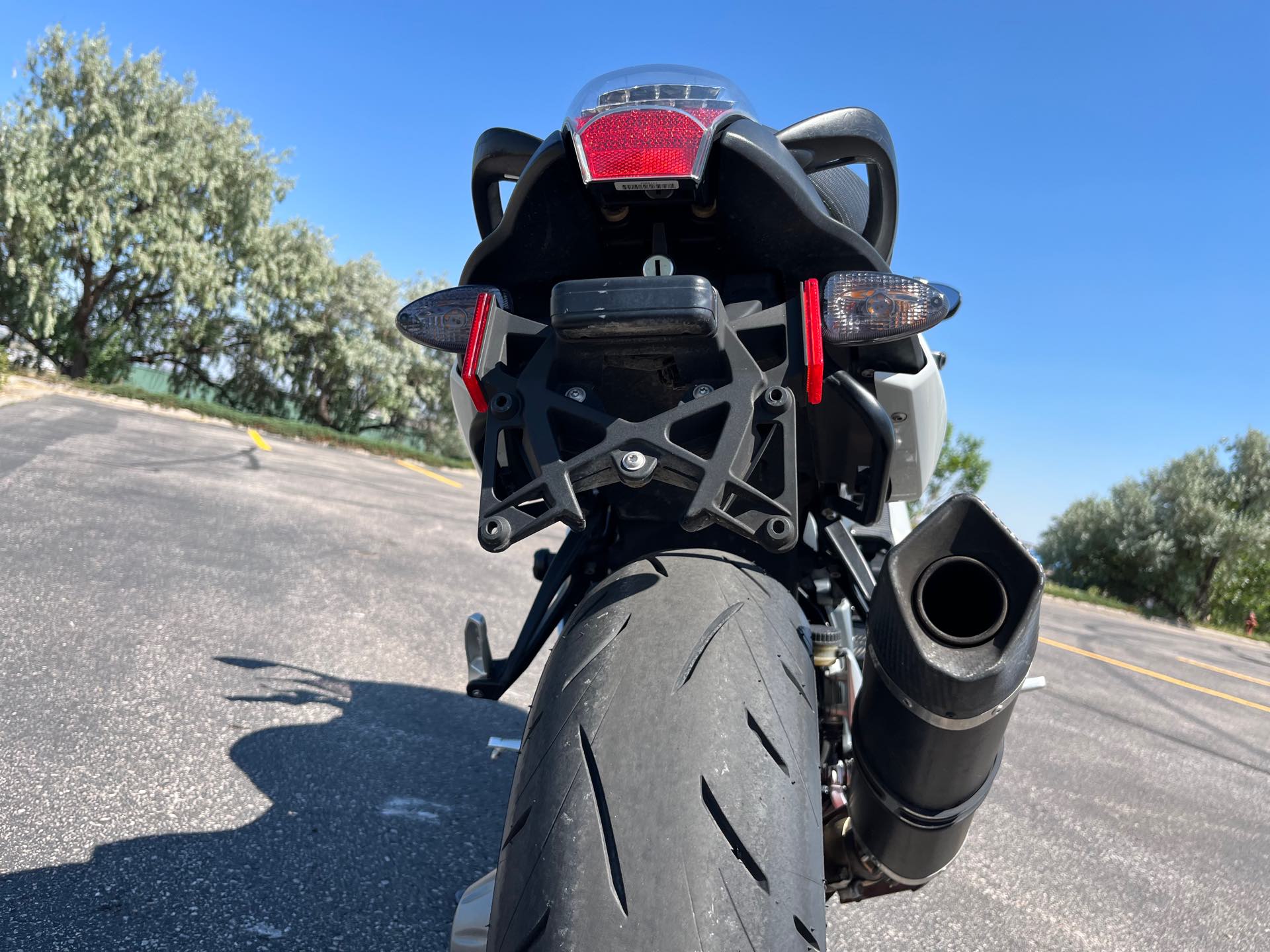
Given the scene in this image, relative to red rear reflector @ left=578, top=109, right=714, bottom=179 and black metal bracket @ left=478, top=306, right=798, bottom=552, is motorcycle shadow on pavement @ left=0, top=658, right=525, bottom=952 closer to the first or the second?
black metal bracket @ left=478, top=306, right=798, bottom=552

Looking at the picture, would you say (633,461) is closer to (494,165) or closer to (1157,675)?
(494,165)

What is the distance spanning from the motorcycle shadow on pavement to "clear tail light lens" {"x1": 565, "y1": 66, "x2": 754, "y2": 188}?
1656 mm

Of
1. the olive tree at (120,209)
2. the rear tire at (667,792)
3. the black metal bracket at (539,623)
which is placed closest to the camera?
the rear tire at (667,792)

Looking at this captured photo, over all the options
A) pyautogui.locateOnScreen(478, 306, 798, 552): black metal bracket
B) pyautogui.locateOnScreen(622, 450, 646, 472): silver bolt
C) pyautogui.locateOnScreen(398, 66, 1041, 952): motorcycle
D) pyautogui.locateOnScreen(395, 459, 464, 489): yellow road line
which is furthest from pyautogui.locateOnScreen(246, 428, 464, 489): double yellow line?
pyautogui.locateOnScreen(622, 450, 646, 472): silver bolt

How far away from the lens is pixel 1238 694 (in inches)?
316

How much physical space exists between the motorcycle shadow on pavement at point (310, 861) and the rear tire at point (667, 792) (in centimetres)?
104

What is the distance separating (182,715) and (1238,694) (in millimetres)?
9392

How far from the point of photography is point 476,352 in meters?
1.29

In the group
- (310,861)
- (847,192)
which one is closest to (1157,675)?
(847,192)

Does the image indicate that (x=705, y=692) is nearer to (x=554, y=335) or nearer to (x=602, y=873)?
(x=602, y=873)

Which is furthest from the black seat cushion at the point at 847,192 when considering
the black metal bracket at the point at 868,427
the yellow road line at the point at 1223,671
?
the yellow road line at the point at 1223,671

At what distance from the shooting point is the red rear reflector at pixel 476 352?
4.17 feet

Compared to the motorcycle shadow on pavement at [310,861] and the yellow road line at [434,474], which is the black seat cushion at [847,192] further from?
the yellow road line at [434,474]

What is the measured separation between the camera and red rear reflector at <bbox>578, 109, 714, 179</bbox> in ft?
4.06
